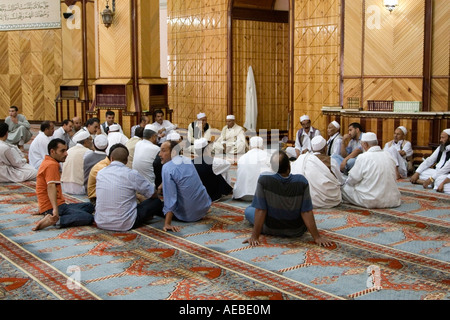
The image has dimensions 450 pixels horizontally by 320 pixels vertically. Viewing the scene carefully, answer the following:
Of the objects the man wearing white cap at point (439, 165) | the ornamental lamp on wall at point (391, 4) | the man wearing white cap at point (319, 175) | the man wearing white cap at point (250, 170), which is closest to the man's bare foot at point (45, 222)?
the man wearing white cap at point (250, 170)

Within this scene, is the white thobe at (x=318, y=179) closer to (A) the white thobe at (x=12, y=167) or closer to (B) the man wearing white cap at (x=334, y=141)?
A: (B) the man wearing white cap at (x=334, y=141)

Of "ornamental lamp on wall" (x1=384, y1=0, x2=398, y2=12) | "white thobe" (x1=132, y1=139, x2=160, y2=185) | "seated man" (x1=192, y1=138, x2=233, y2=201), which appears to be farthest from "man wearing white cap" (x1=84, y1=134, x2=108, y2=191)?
"ornamental lamp on wall" (x1=384, y1=0, x2=398, y2=12)

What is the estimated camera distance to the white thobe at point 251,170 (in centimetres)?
593

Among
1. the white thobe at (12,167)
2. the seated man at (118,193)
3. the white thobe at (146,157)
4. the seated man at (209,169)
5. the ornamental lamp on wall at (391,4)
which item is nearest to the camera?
the seated man at (118,193)

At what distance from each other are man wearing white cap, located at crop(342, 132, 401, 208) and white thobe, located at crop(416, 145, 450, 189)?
46.0 inches

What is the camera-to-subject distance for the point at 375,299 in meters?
3.33

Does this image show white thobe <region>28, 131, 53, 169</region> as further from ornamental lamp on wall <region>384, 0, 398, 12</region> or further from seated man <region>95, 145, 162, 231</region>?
ornamental lamp on wall <region>384, 0, 398, 12</region>

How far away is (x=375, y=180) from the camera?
567 cm

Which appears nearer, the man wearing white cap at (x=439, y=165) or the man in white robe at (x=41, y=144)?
the man wearing white cap at (x=439, y=165)

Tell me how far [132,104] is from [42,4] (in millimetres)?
4792

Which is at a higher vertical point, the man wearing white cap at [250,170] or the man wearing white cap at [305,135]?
the man wearing white cap at [305,135]

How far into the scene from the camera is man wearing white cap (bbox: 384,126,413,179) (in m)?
7.36

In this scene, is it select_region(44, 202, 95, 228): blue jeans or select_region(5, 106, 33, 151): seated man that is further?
select_region(5, 106, 33, 151): seated man

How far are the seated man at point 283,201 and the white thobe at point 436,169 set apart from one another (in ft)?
9.27
